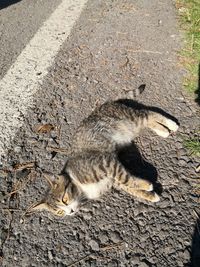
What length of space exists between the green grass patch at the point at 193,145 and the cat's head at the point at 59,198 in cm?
119

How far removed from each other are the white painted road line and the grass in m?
1.78

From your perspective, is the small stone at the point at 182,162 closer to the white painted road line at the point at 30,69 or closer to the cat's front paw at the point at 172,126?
the cat's front paw at the point at 172,126

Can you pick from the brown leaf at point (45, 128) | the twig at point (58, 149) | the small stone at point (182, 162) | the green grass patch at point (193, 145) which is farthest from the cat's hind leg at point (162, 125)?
the brown leaf at point (45, 128)

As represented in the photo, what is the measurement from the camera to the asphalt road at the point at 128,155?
293 cm

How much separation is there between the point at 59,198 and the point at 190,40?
3186 millimetres

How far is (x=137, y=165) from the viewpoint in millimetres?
3596

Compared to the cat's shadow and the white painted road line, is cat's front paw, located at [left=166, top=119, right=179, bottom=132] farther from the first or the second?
the white painted road line

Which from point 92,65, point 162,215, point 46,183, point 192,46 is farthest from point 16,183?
point 192,46

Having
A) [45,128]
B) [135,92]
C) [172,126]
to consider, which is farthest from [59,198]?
[135,92]

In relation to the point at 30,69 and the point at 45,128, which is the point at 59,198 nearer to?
the point at 45,128

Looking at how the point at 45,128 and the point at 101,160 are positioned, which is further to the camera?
the point at 45,128

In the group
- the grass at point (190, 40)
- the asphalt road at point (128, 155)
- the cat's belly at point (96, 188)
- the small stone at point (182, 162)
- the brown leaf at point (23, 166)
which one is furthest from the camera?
the grass at point (190, 40)

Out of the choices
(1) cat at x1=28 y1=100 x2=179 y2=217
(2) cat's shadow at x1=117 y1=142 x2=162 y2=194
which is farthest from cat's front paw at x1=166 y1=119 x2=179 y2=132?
(2) cat's shadow at x1=117 y1=142 x2=162 y2=194

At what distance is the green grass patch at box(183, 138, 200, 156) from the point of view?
11.7 ft
